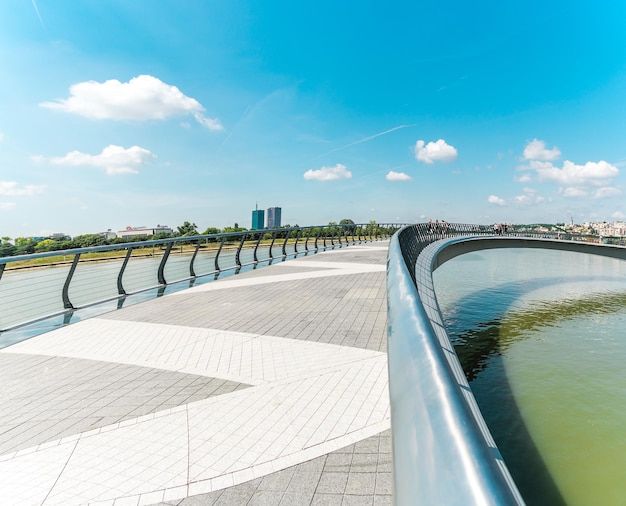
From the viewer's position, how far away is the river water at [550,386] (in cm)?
462

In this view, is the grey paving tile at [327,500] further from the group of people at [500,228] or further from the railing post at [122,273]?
the group of people at [500,228]

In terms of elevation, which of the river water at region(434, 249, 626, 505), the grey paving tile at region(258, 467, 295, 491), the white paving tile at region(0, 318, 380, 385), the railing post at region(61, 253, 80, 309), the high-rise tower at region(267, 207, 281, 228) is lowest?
the river water at region(434, 249, 626, 505)

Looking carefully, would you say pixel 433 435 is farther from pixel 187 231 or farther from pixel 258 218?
pixel 258 218

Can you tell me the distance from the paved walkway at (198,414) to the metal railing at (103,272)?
1.10m

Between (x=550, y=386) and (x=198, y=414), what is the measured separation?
24.0 feet

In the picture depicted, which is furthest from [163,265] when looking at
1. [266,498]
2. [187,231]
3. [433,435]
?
[187,231]

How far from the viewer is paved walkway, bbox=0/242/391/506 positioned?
242 centimetres

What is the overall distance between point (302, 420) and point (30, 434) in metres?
2.17

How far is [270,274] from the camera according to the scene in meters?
11.6

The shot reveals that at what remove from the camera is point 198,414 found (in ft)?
10.5

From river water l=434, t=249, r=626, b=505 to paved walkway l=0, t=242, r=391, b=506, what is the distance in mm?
2561

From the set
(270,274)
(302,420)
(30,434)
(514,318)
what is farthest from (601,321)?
(30,434)

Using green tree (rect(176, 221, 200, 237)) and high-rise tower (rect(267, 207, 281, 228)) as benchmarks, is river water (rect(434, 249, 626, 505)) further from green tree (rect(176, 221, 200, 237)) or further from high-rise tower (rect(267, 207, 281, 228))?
high-rise tower (rect(267, 207, 281, 228))

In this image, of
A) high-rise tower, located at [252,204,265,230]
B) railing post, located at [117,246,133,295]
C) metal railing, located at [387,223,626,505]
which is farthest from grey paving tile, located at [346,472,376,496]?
high-rise tower, located at [252,204,265,230]
